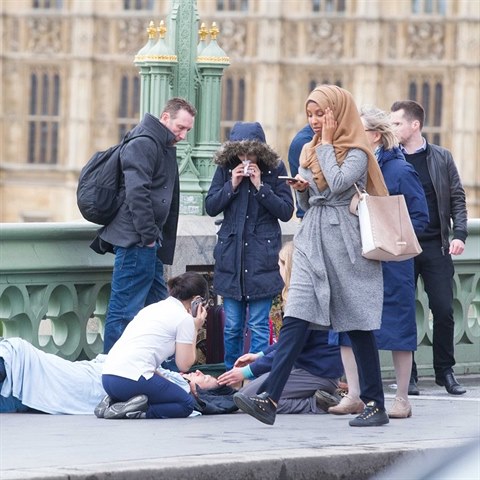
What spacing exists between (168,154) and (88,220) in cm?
60

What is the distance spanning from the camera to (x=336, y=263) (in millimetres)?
11430

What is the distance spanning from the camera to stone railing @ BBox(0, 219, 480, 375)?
12867 mm

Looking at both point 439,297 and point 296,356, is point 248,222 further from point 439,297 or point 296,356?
point 296,356

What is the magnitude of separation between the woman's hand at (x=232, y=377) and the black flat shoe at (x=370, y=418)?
2.91 ft

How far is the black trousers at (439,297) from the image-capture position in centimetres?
1366

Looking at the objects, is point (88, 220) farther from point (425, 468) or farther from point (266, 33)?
point (266, 33)

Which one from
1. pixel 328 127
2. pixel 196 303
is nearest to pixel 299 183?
pixel 328 127

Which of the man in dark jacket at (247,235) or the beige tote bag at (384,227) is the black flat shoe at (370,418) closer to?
the beige tote bag at (384,227)

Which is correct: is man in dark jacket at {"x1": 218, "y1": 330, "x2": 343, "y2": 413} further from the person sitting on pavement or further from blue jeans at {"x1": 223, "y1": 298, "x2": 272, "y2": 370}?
blue jeans at {"x1": 223, "y1": 298, "x2": 272, "y2": 370}

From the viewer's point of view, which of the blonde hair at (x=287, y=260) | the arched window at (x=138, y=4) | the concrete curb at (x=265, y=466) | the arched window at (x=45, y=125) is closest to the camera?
the concrete curb at (x=265, y=466)

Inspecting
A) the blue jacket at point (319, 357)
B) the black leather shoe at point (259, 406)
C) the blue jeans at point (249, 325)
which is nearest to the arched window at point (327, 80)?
the blue jeans at point (249, 325)

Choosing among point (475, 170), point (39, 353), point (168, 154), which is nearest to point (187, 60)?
point (168, 154)

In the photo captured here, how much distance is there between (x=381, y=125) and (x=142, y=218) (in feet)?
4.57

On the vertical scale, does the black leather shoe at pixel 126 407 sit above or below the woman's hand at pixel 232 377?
below
